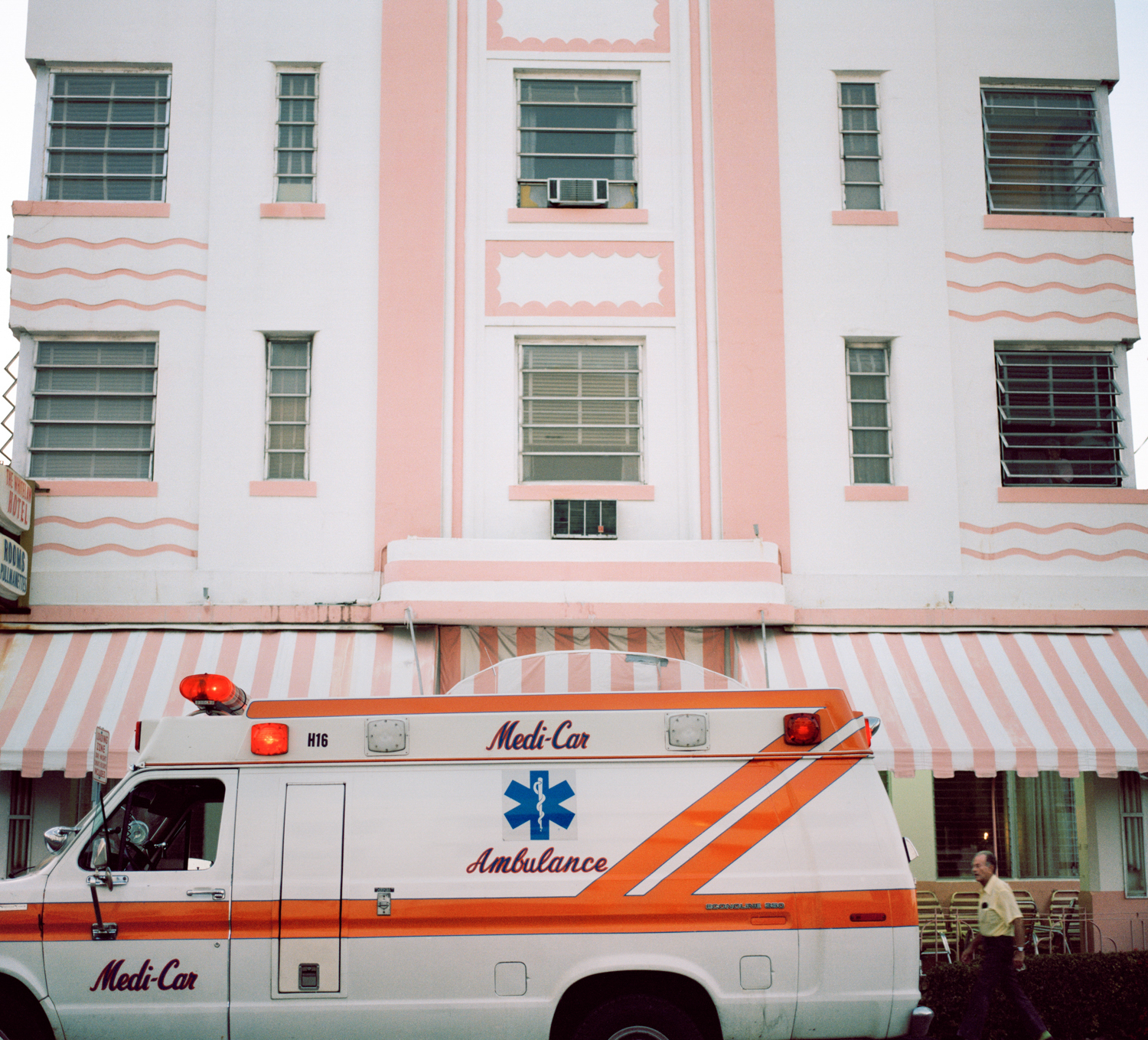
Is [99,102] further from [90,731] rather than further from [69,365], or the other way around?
[90,731]

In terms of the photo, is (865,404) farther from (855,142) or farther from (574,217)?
(574,217)

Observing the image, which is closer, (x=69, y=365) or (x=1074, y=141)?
(x=69, y=365)

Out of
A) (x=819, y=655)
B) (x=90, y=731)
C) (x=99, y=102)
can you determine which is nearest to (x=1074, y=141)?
(x=819, y=655)

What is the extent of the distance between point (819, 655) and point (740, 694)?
4612 millimetres

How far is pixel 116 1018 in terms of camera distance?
6598mm

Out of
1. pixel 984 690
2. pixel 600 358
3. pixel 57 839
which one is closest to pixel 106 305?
pixel 600 358

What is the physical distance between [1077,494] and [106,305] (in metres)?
10.8

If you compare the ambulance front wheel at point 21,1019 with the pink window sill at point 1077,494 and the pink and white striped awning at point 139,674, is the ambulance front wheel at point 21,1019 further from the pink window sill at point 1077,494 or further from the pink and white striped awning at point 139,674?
the pink window sill at point 1077,494

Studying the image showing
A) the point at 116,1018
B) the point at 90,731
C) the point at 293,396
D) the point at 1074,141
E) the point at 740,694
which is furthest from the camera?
the point at 1074,141

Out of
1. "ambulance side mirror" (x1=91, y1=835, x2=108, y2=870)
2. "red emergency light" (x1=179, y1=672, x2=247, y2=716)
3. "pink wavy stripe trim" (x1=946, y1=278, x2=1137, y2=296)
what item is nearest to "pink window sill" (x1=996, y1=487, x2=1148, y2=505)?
"pink wavy stripe trim" (x1=946, y1=278, x2=1137, y2=296)

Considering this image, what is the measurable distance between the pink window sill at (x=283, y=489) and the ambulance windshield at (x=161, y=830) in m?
5.30

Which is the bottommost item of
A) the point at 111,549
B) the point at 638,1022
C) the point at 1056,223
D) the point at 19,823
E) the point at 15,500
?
the point at 638,1022

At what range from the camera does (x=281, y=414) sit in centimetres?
1236

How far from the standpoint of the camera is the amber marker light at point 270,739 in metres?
6.92
